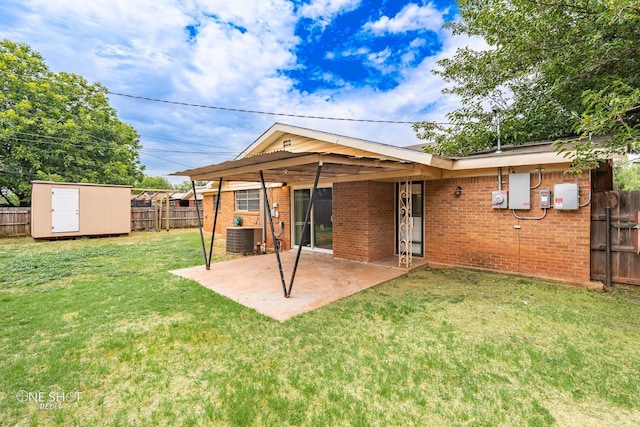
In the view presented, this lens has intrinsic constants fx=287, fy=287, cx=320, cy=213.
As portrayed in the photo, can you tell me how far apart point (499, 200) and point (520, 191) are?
406mm

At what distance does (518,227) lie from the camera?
6.03 m

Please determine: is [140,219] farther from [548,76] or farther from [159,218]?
[548,76]

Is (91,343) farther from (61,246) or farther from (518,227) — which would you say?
(61,246)

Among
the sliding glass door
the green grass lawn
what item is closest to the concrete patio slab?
the green grass lawn

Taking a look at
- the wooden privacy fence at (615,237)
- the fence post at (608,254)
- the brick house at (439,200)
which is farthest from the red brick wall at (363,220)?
the fence post at (608,254)

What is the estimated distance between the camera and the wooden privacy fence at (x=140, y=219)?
12.8 metres

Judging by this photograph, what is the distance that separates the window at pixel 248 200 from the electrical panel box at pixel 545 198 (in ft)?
26.8

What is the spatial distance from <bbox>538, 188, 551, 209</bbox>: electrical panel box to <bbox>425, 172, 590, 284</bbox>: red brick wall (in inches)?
4.0

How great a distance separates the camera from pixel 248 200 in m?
11.0

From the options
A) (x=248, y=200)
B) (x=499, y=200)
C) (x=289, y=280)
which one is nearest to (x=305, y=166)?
(x=289, y=280)

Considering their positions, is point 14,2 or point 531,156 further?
point 14,2

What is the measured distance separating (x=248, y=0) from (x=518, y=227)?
1048 centimetres

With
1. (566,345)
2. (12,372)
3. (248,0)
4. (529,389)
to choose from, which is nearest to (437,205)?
(566,345)

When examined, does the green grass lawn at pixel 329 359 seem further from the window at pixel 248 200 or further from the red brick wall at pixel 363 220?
the window at pixel 248 200
